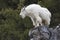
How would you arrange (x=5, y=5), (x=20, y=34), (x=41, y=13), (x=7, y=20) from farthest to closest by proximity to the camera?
(x=5, y=5), (x=7, y=20), (x=20, y=34), (x=41, y=13)

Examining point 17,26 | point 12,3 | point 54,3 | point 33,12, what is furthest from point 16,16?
point 33,12

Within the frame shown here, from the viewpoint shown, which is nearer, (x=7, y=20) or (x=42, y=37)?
(x=42, y=37)

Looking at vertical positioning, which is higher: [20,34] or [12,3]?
[12,3]

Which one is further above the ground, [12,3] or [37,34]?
[12,3]

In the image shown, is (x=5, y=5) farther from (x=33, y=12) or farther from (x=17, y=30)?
(x=33, y=12)

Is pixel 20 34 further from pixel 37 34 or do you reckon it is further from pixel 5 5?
pixel 37 34

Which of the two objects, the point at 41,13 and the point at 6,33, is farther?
the point at 6,33

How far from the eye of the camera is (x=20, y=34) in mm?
9102

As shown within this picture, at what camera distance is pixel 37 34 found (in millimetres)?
4480

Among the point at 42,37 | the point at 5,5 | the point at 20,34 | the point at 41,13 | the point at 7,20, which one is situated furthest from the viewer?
the point at 5,5

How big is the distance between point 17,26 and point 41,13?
4676 millimetres

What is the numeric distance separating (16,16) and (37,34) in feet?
17.1

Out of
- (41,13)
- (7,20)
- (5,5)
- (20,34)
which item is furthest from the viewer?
(5,5)

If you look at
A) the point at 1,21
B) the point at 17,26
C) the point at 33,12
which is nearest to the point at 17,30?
the point at 17,26
